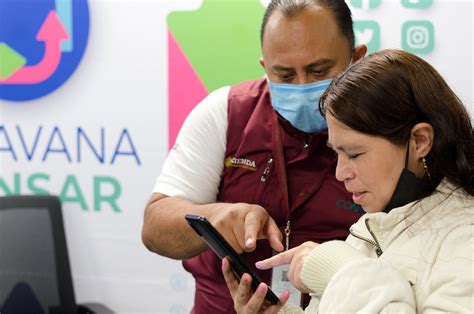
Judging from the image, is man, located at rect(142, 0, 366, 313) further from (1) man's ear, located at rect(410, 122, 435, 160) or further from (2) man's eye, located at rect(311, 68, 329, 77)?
(1) man's ear, located at rect(410, 122, 435, 160)

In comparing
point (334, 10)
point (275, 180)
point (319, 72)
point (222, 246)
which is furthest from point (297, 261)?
point (334, 10)

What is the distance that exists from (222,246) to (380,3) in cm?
135

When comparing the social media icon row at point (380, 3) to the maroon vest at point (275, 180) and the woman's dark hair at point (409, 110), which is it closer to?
the maroon vest at point (275, 180)

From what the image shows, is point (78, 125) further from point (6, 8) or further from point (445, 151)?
point (445, 151)

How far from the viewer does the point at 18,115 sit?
3020 mm

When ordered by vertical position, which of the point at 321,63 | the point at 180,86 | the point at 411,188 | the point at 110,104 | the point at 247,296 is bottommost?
the point at 247,296

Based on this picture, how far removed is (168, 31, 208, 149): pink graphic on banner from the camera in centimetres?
279

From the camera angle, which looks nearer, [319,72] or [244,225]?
[244,225]

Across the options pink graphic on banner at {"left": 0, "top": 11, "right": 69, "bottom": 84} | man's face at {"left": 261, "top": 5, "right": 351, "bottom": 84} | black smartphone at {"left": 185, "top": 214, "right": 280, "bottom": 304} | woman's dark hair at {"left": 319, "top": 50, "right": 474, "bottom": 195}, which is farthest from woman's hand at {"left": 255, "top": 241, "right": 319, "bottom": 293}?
pink graphic on banner at {"left": 0, "top": 11, "right": 69, "bottom": 84}

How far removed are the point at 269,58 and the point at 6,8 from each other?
1523 millimetres

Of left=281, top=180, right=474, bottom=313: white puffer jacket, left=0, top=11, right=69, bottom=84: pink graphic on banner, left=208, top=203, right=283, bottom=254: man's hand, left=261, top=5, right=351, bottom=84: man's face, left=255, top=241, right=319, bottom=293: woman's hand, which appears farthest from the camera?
left=0, top=11, right=69, bottom=84: pink graphic on banner

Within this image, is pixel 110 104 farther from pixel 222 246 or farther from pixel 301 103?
pixel 222 246

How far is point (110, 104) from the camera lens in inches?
114

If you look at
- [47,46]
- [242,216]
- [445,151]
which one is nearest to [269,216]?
[242,216]
